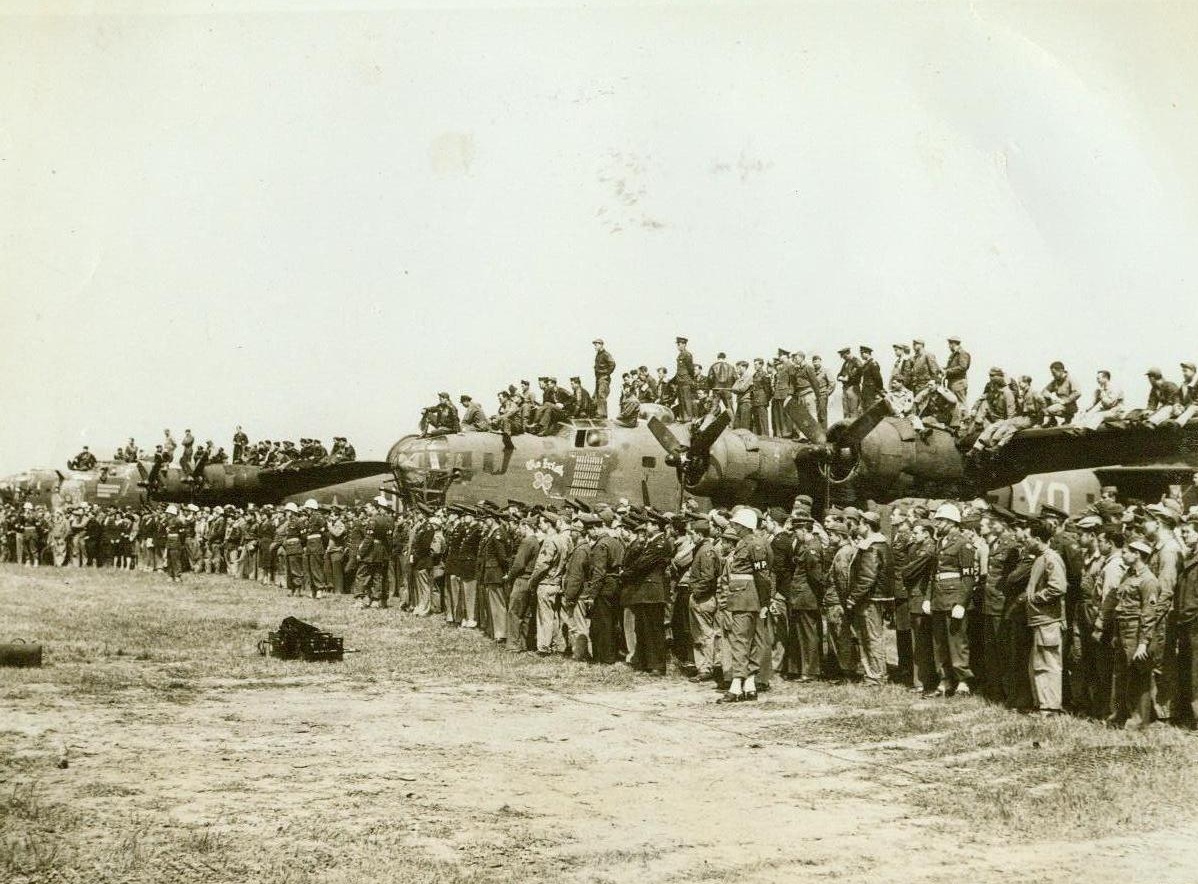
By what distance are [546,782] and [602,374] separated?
56.7ft

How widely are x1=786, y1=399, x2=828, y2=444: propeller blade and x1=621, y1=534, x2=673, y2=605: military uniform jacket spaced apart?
5307 millimetres

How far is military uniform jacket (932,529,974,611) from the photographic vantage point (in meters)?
13.0

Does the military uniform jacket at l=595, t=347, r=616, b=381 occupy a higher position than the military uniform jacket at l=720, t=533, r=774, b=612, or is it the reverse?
the military uniform jacket at l=595, t=347, r=616, b=381

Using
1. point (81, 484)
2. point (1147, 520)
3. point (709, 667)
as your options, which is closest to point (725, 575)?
point (709, 667)

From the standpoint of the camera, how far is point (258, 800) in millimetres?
8398

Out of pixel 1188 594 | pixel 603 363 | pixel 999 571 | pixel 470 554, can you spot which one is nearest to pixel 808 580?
pixel 999 571

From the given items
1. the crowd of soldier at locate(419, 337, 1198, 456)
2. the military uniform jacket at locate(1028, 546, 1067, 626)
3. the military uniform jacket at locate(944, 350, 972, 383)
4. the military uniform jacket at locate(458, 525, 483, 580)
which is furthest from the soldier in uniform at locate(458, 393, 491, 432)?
the military uniform jacket at locate(1028, 546, 1067, 626)

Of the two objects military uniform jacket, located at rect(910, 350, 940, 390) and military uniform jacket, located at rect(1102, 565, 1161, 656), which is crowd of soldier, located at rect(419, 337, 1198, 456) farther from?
military uniform jacket, located at rect(1102, 565, 1161, 656)

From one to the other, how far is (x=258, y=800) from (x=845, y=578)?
8079 millimetres

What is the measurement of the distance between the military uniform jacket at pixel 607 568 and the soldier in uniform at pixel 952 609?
436 centimetres

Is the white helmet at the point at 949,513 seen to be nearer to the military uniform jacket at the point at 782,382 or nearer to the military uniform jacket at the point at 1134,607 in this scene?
the military uniform jacket at the point at 1134,607

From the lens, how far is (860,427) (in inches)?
740

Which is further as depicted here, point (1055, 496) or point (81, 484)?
point (81, 484)

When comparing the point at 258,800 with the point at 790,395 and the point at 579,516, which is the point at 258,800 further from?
the point at 790,395
